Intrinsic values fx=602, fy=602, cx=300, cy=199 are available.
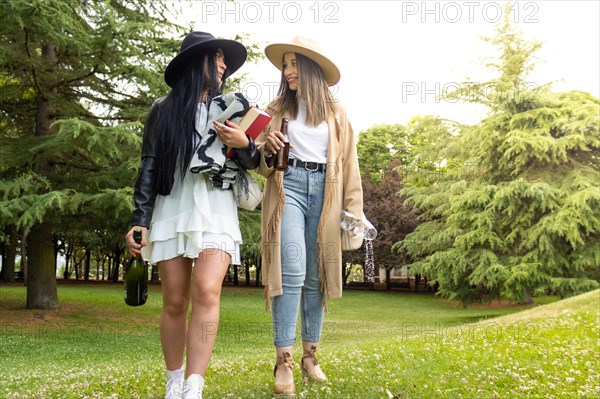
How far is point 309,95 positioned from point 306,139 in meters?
0.29

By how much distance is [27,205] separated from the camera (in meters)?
10.6

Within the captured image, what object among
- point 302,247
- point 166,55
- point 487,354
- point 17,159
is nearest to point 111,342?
point 17,159

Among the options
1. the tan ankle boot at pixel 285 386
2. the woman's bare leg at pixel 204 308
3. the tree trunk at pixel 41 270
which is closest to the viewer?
the woman's bare leg at pixel 204 308

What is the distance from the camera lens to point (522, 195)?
750 inches

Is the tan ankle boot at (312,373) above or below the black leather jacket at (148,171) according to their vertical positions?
below

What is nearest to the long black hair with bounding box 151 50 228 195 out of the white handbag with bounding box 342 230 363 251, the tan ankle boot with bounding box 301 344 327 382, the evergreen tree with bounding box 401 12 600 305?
the white handbag with bounding box 342 230 363 251

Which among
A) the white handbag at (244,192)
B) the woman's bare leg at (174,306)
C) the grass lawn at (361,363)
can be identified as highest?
the white handbag at (244,192)

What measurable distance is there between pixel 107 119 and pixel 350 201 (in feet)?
35.1

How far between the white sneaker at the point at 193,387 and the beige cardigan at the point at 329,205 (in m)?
0.82

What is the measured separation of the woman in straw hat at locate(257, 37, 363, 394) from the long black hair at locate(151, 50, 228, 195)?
0.49 m

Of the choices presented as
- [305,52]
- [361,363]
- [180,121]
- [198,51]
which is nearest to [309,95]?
[305,52]

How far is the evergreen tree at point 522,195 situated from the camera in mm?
18953

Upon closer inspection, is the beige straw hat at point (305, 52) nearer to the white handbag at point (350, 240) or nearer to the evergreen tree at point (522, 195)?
the white handbag at point (350, 240)

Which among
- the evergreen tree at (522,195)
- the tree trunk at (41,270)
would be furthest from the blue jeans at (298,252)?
the evergreen tree at (522,195)
